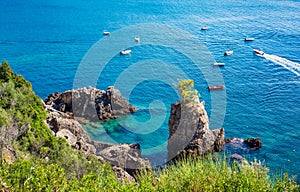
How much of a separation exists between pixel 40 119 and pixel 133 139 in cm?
1402

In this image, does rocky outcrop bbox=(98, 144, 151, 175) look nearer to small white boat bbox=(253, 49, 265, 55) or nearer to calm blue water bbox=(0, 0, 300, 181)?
calm blue water bbox=(0, 0, 300, 181)

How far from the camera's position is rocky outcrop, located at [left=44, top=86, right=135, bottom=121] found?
42.3 meters

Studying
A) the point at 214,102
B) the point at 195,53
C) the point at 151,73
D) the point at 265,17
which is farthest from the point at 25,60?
the point at 265,17

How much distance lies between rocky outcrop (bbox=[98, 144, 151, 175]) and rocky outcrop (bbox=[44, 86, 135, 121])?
9532 mm

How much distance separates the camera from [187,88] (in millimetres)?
35844

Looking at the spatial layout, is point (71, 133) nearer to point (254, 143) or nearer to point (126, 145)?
point (126, 145)

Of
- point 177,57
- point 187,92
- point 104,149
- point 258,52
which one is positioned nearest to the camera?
point 104,149

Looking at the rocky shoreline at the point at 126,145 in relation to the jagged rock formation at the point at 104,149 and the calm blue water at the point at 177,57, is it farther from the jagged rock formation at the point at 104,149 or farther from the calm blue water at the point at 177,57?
the calm blue water at the point at 177,57

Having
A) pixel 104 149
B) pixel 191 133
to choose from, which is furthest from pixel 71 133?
pixel 191 133

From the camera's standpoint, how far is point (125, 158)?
1240 inches

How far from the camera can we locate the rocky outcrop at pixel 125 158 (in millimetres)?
30938

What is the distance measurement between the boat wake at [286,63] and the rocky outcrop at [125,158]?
3071cm

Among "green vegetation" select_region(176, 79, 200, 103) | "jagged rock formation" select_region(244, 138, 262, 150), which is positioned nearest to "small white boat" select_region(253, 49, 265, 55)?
"jagged rock formation" select_region(244, 138, 262, 150)

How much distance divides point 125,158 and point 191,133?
7.32 metres
